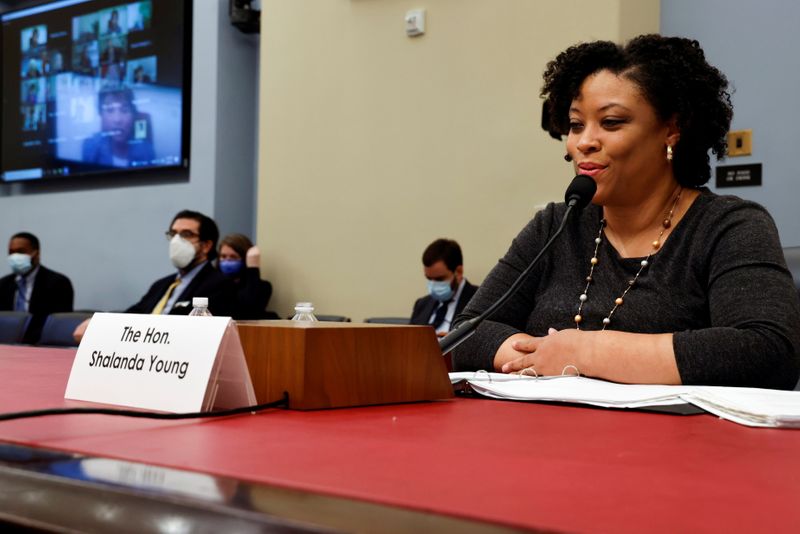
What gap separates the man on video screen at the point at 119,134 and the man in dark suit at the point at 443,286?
2290 millimetres

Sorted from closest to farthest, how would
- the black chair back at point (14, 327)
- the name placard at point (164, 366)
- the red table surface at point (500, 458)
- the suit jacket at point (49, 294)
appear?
the red table surface at point (500, 458)
the name placard at point (164, 366)
the black chair back at point (14, 327)
the suit jacket at point (49, 294)

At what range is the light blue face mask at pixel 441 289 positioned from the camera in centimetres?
357

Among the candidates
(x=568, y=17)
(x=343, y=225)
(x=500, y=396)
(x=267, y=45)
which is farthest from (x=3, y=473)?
(x=267, y=45)

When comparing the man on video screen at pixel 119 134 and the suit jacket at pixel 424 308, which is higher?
the man on video screen at pixel 119 134

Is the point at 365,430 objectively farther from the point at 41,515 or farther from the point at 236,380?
the point at 41,515

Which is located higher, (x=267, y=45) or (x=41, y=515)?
(x=267, y=45)

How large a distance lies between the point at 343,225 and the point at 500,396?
316 cm

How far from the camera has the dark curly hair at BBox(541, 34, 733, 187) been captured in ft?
4.79

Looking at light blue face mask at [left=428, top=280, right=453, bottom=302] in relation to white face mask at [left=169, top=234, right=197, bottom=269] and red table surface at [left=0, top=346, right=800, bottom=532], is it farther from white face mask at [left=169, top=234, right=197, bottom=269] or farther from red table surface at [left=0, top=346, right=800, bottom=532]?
red table surface at [left=0, top=346, right=800, bottom=532]

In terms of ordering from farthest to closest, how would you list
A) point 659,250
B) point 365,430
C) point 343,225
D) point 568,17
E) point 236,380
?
point 343,225 < point 568,17 < point 659,250 < point 236,380 < point 365,430

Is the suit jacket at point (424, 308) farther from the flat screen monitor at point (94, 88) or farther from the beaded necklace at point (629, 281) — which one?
the beaded necklace at point (629, 281)

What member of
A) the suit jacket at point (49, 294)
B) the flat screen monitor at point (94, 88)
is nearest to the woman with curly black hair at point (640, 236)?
the flat screen monitor at point (94, 88)

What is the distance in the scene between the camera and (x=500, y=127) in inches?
141

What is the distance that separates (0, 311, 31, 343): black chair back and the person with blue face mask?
39.2 inches
